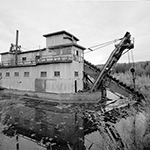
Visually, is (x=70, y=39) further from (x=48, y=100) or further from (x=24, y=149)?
(x=24, y=149)

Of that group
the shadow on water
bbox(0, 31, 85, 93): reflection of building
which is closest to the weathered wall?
bbox(0, 31, 85, 93): reflection of building

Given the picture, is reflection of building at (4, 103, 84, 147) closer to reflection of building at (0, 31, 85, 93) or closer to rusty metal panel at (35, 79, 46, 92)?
reflection of building at (0, 31, 85, 93)

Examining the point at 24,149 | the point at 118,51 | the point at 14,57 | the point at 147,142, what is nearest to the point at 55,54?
the point at 118,51

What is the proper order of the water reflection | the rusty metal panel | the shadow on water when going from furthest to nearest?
the rusty metal panel < the water reflection < the shadow on water

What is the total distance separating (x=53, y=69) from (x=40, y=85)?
Result: 335 cm

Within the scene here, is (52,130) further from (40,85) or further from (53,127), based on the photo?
(40,85)

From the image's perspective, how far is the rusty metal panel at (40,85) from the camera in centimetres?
1523

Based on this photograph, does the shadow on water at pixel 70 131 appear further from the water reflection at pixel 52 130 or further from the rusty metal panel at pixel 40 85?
the rusty metal panel at pixel 40 85

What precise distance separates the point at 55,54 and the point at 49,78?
3.93 metres

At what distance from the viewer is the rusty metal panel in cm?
1523

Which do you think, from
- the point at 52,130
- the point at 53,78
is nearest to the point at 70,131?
the point at 52,130

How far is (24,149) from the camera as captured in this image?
4.81m

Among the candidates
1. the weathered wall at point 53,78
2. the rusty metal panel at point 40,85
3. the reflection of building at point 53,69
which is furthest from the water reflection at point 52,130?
the rusty metal panel at point 40,85

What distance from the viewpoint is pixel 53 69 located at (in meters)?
14.6
